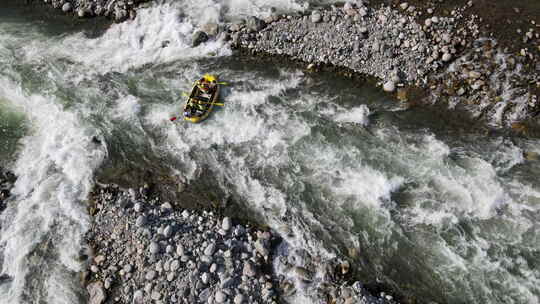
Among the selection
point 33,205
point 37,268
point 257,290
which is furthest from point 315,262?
point 33,205

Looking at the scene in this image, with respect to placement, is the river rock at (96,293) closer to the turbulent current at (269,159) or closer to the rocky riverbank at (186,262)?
the rocky riverbank at (186,262)

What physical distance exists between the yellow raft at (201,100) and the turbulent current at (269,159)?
34 centimetres

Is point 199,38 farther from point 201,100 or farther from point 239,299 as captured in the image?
point 239,299

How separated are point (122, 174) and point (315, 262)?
7218 mm

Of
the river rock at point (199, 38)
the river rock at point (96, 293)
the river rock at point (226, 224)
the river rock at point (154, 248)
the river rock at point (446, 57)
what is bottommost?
the river rock at point (96, 293)

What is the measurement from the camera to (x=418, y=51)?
13.2 m

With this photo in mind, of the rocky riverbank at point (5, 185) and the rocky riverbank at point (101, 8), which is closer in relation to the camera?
the rocky riverbank at point (5, 185)

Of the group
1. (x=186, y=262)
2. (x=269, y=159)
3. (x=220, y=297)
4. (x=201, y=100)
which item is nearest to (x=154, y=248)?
(x=186, y=262)

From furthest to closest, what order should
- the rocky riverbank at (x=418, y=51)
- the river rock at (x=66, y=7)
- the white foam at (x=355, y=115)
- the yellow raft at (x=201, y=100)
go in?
the river rock at (x=66, y=7) < the yellow raft at (x=201, y=100) < the white foam at (x=355, y=115) < the rocky riverbank at (x=418, y=51)

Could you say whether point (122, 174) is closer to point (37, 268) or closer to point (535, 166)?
point (37, 268)

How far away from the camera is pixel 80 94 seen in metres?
14.6

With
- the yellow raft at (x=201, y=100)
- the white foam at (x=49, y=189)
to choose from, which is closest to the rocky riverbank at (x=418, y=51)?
the yellow raft at (x=201, y=100)

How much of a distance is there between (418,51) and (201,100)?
7.97 meters

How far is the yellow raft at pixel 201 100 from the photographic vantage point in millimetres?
13375
